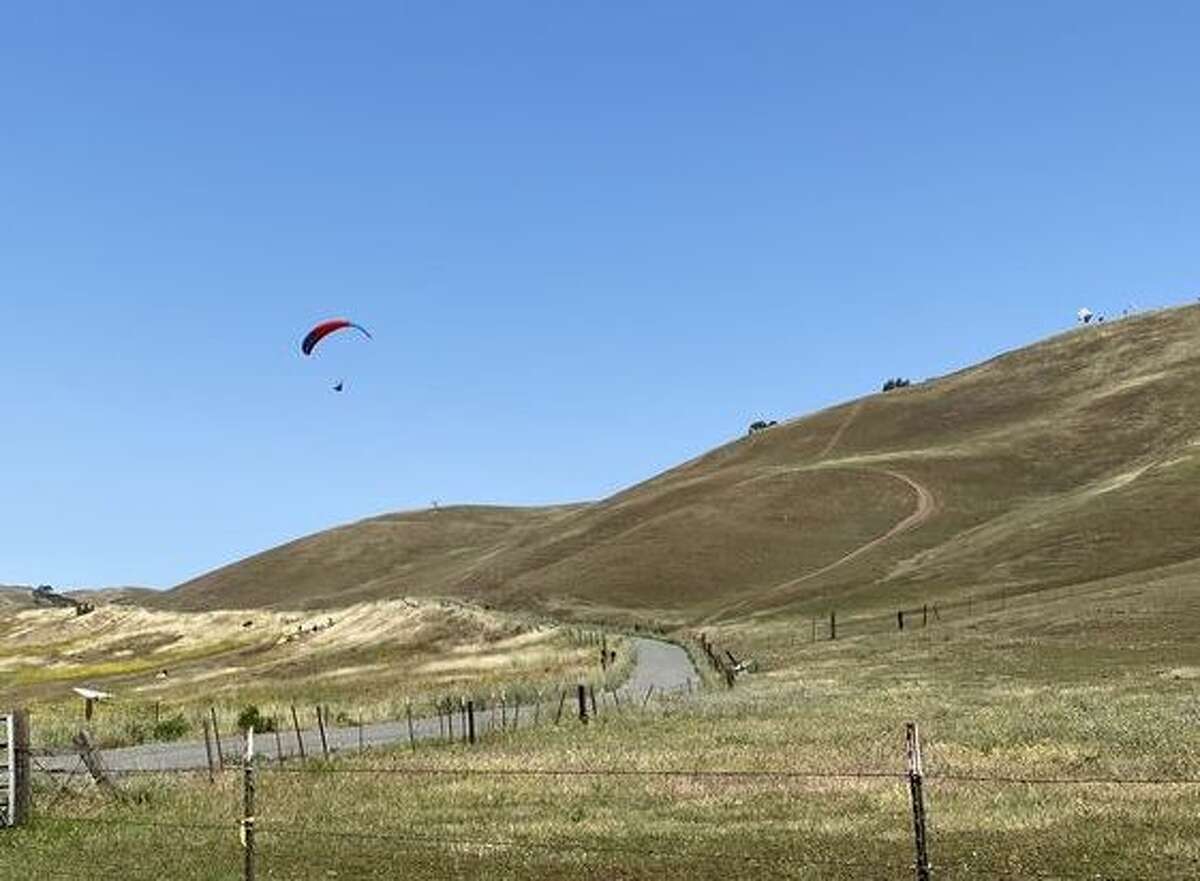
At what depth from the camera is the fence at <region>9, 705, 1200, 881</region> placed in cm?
2136

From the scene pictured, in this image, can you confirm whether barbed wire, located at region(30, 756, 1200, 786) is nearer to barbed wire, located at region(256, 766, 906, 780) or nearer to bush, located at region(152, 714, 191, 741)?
barbed wire, located at region(256, 766, 906, 780)

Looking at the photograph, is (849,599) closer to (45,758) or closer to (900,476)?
(900,476)

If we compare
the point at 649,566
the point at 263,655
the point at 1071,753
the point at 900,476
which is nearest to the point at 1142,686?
the point at 1071,753

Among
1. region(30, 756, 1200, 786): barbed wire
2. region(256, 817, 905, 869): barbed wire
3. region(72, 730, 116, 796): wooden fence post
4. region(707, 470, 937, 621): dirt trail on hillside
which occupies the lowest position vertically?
region(256, 817, 905, 869): barbed wire

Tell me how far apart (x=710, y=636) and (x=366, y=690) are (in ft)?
131

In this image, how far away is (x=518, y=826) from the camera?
86.5 ft

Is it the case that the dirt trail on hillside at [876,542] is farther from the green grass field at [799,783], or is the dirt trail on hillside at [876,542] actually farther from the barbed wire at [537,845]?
the barbed wire at [537,845]

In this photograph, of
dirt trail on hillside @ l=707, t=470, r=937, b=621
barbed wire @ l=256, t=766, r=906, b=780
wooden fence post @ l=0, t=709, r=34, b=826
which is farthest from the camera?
dirt trail on hillside @ l=707, t=470, r=937, b=621

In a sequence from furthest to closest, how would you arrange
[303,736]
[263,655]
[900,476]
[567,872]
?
[900,476], [263,655], [303,736], [567,872]

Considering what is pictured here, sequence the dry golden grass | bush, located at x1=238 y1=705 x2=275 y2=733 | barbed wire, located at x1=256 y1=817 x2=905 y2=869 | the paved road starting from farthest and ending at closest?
1. the dry golden grass
2. bush, located at x1=238 y1=705 x2=275 y2=733
3. the paved road
4. barbed wire, located at x1=256 y1=817 x2=905 y2=869

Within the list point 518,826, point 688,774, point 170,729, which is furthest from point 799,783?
point 170,729

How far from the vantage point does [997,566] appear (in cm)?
12488

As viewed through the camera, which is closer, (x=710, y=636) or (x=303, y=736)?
(x=303, y=736)

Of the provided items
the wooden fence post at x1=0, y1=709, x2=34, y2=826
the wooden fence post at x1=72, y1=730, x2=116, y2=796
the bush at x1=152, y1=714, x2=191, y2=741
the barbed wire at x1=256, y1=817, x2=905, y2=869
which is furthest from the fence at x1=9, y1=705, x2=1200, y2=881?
the bush at x1=152, y1=714, x2=191, y2=741
